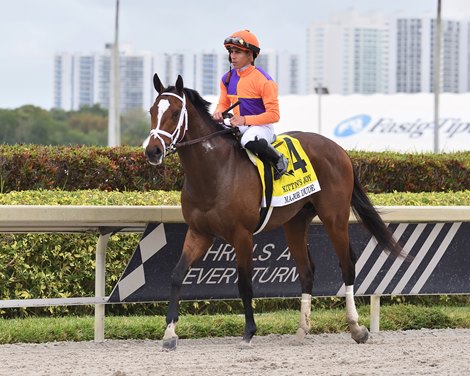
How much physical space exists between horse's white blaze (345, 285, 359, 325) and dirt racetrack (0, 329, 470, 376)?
0.15m

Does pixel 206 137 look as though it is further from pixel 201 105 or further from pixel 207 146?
pixel 201 105

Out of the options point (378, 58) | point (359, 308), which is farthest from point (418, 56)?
point (359, 308)

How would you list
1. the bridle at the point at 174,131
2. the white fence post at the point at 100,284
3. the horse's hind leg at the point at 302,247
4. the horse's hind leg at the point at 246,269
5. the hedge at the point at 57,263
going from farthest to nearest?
the hedge at the point at 57,263 < the horse's hind leg at the point at 302,247 < the white fence post at the point at 100,284 < the horse's hind leg at the point at 246,269 < the bridle at the point at 174,131

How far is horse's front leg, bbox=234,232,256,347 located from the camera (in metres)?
6.21

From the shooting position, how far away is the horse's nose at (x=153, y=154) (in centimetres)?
580

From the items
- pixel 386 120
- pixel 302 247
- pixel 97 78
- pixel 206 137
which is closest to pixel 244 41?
pixel 206 137

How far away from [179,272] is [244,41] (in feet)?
4.95

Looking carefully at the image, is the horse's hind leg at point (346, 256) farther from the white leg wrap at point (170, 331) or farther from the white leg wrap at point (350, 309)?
the white leg wrap at point (170, 331)

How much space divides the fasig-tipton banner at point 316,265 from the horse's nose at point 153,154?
3.20ft

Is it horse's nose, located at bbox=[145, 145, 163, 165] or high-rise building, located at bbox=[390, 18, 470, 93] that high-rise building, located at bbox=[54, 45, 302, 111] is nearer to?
high-rise building, located at bbox=[390, 18, 470, 93]

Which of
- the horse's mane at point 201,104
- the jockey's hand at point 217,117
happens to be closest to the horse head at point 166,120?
the horse's mane at point 201,104

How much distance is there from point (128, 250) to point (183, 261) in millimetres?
1340

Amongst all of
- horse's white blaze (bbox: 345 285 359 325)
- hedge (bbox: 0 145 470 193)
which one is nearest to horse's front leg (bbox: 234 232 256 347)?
horse's white blaze (bbox: 345 285 359 325)

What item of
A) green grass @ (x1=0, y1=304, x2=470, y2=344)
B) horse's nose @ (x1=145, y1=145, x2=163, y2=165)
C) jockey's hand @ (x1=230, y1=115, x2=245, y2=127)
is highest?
jockey's hand @ (x1=230, y1=115, x2=245, y2=127)
